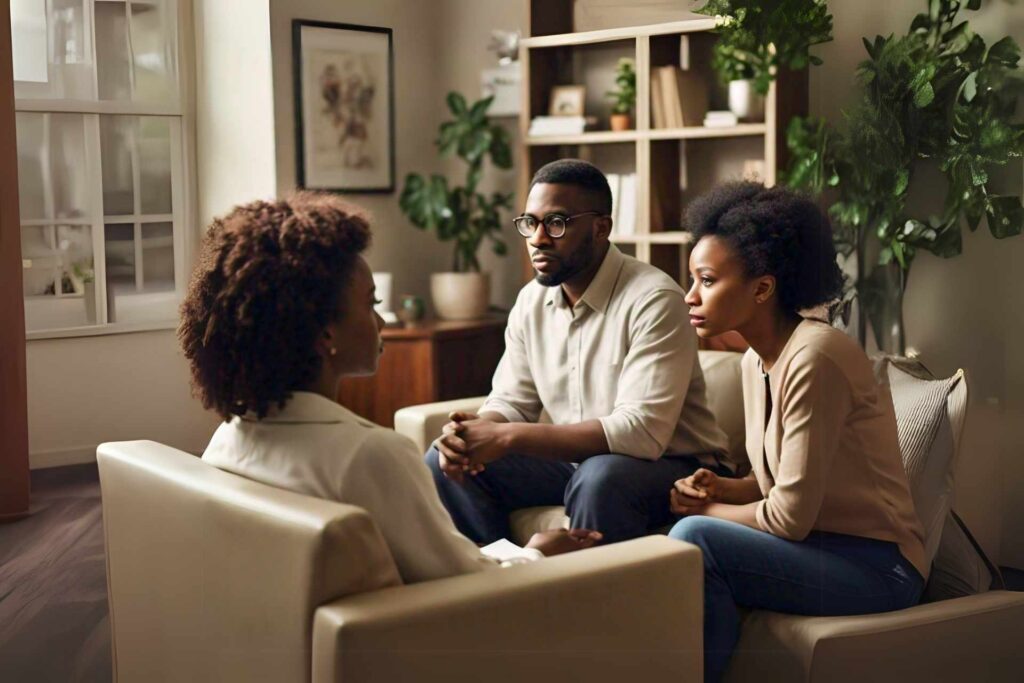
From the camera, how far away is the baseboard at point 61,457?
4.41m

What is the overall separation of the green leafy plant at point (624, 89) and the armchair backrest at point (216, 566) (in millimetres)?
2293

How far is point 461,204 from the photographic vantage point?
470 centimetres

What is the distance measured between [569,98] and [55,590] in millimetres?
2180

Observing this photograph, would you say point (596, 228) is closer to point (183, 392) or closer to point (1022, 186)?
point (1022, 186)

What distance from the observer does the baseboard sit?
4.41 metres

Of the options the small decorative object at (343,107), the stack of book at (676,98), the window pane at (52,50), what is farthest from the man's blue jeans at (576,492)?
the window pane at (52,50)

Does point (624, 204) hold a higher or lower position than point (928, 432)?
higher

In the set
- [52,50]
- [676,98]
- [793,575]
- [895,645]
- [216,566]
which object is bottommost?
[895,645]

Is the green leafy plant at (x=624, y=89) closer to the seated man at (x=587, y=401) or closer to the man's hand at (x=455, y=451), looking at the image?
the seated man at (x=587, y=401)

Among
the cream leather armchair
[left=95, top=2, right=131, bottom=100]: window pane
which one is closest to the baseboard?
[left=95, top=2, right=131, bottom=100]: window pane

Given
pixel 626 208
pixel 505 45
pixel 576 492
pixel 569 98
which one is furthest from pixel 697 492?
pixel 505 45

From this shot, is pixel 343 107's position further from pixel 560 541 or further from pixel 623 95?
pixel 560 541

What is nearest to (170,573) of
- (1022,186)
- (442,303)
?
(1022,186)

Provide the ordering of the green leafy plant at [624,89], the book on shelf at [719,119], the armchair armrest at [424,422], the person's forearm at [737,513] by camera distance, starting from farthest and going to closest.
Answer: the green leafy plant at [624,89] → the book on shelf at [719,119] → the armchair armrest at [424,422] → the person's forearm at [737,513]
